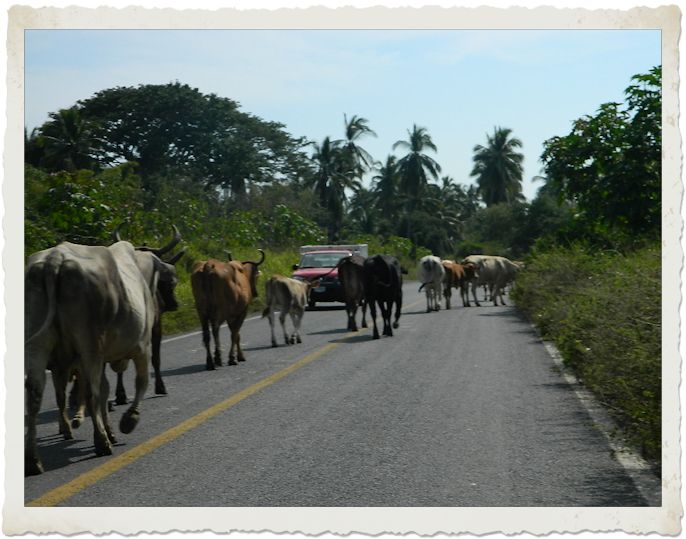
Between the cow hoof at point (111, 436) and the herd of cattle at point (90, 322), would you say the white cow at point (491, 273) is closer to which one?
the herd of cattle at point (90, 322)

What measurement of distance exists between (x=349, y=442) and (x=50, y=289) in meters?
2.82

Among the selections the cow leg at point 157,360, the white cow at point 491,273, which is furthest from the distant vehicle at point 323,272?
the cow leg at point 157,360

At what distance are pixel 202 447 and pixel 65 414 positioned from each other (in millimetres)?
1490

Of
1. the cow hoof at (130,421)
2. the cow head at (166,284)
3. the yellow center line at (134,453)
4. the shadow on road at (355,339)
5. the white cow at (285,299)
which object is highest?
the cow head at (166,284)

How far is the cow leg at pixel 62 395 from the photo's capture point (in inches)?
345

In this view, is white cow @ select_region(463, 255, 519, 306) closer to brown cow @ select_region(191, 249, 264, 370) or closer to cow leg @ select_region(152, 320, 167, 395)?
brown cow @ select_region(191, 249, 264, 370)

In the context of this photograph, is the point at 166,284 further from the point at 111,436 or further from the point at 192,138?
the point at 192,138

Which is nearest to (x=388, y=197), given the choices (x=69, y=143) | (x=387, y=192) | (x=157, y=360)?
(x=387, y=192)

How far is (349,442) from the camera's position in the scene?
8.99 m

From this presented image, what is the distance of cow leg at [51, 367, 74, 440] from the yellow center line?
819 mm

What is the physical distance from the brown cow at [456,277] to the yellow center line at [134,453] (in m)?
17.6

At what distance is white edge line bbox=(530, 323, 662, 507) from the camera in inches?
282

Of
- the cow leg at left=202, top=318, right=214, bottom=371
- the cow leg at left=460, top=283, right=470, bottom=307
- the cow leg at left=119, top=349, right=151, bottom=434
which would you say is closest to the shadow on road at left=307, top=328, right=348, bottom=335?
the cow leg at left=202, top=318, right=214, bottom=371

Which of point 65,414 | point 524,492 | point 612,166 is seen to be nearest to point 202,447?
point 65,414
